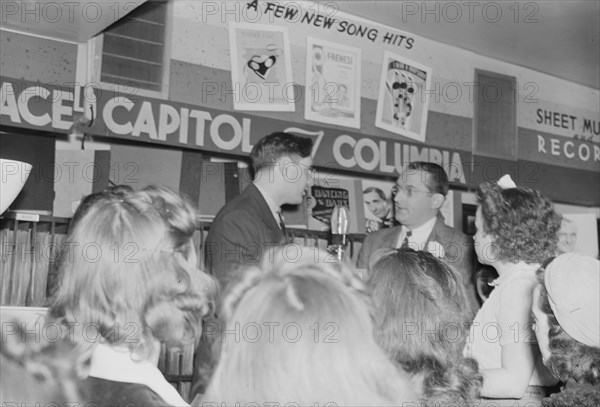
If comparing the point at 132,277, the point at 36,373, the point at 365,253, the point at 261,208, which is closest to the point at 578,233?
the point at 365,253

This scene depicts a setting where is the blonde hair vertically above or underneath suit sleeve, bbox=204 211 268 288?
underneath

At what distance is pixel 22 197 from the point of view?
133 inches

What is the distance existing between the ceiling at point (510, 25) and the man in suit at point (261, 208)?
Result: 1633mm

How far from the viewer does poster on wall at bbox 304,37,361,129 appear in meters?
4.39

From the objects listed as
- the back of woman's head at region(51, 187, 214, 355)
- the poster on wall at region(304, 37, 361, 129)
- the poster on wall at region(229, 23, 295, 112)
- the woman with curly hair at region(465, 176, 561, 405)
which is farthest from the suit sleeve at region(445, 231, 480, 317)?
the back of woman's head at region(51, 187, 214, 355)

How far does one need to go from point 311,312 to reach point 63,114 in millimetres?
2898

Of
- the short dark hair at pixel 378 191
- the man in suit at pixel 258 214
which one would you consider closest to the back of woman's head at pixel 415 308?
the man in suit at pixel 258 214

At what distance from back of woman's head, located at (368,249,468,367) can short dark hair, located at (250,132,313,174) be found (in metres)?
1.59

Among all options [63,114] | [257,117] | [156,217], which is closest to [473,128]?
[257,117]

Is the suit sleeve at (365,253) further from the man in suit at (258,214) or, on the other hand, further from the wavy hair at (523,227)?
the wavy hair at (523,227)

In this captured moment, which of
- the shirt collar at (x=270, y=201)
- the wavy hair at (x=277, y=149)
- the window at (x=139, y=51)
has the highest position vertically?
the window at (x=139, y=51)

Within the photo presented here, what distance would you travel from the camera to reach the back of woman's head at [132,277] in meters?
1.19

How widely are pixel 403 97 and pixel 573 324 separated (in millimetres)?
Result: 3443

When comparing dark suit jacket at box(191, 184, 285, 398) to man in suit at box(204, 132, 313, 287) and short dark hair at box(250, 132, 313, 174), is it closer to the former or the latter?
man in suit at box(204, 132, 313, 287)
